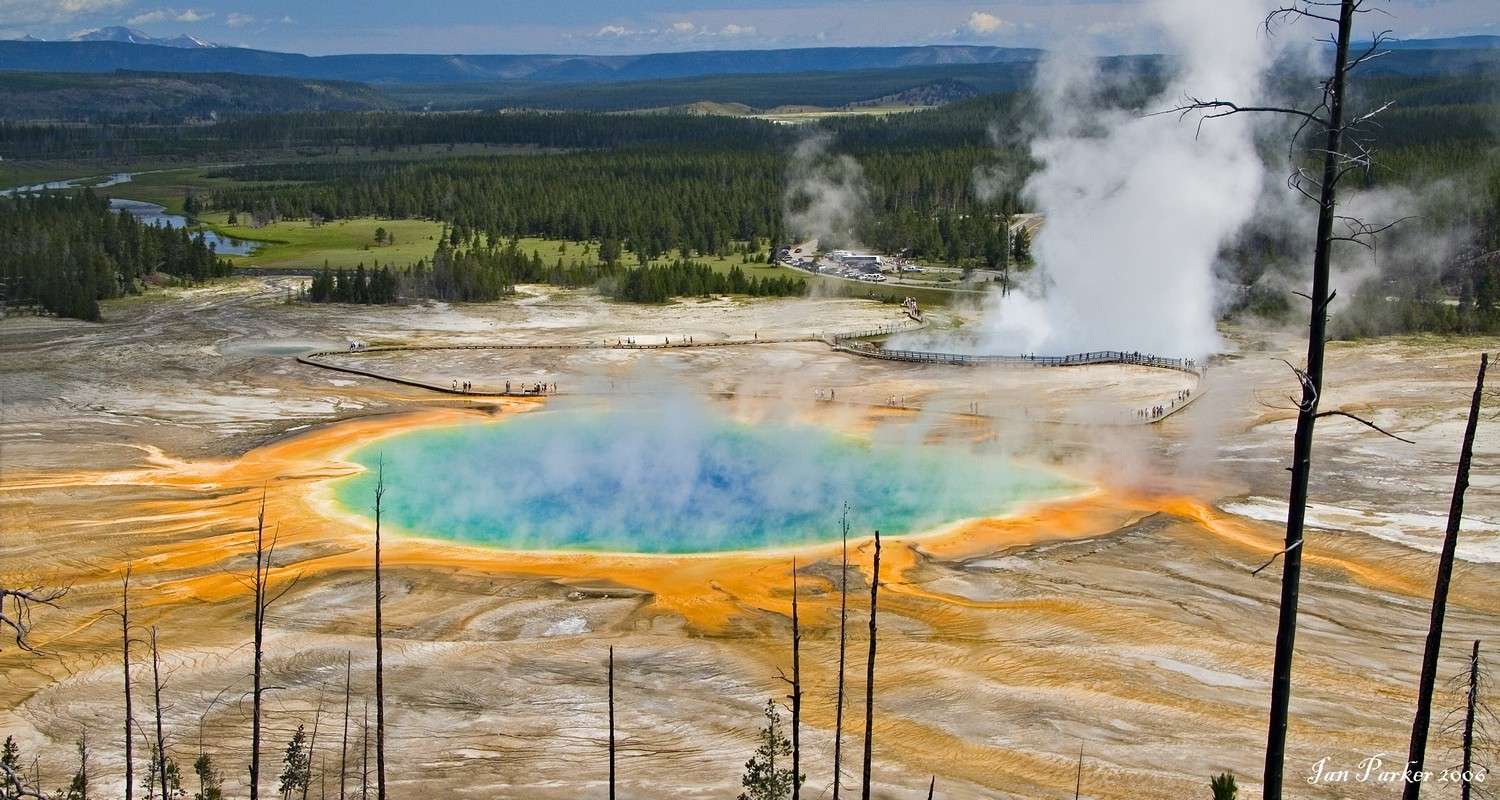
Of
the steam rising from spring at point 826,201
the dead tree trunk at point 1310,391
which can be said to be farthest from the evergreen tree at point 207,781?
the steam rising from spring at point 826,201

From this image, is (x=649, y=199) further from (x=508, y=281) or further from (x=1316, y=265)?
(x=1316, y=265)

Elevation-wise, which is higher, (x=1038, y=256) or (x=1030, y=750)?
(x=1038, y=256)

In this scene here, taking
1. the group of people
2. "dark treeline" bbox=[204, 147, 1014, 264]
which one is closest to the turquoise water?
the group of people

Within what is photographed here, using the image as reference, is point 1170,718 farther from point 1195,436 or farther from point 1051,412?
point 1051,412

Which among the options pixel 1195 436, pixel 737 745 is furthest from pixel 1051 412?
pixel 737 745

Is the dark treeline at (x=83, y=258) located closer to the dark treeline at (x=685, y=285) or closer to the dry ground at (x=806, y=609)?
the dry ground at (x=806, y=609)

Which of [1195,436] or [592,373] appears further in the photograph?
[592,373]

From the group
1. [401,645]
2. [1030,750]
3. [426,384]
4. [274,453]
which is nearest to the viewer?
[1030,750]

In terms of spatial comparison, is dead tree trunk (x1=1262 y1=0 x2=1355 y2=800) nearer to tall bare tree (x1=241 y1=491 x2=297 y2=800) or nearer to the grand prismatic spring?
the grand prismatic spring
